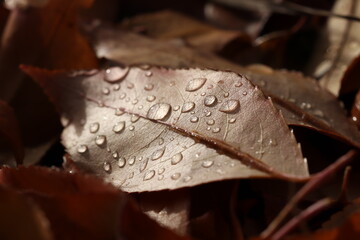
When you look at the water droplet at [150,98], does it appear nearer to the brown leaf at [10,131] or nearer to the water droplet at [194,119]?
the water droplet at [194,119]

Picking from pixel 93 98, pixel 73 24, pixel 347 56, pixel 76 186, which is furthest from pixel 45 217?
pixel 347 56

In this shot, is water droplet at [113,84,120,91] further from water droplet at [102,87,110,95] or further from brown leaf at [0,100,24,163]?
brown leaf at [0,100,24,163]

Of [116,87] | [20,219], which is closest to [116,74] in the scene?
[116,87]

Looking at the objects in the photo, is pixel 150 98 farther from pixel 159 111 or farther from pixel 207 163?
pixel 207 163

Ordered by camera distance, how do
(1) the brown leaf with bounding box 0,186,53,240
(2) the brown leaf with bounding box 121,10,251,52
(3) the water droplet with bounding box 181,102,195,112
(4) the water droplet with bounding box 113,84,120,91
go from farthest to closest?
(2) the brown leaf with bounding box 121,10,251,52 < (4) the water droplet with bounding box 113,84,120,91 < (3) the water droplet with bounding box 181,102,195,112 < (1) the brown leaf with bounding box 0,186,53,240

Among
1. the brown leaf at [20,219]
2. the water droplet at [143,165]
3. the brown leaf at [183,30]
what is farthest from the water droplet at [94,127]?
the brown leaf at [183,30]

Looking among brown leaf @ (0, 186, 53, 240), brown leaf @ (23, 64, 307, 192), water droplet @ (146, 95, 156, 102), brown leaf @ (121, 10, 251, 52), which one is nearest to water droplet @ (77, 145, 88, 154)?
brown leaf @ (23, 64, 307, 192)
